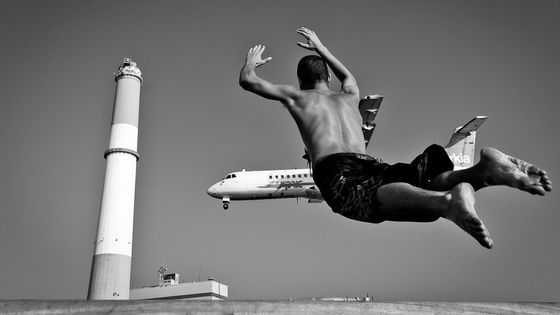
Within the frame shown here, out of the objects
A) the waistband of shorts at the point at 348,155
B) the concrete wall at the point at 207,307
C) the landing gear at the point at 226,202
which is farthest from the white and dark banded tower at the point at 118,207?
the concrete wall at the point at 207,307

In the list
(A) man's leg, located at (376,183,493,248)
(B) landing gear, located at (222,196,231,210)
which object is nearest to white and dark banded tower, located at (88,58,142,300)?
(B) landing gear, located at (222,196,231,210)

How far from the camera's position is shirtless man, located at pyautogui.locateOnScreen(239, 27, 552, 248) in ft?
10.9

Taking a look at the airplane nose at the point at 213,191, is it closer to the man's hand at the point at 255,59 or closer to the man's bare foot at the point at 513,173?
the man's hand at the point at 255,59

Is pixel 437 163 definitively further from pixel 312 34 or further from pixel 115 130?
pixel 115 130

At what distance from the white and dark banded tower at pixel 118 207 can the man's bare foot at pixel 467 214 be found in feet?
175

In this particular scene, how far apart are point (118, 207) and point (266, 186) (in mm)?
17535

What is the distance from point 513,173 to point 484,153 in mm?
224

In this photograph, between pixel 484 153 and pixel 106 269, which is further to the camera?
pixel 106 269

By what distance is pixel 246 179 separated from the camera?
48.2m

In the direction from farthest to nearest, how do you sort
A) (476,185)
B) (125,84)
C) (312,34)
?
(125,84) < (312,34) < (476,185)

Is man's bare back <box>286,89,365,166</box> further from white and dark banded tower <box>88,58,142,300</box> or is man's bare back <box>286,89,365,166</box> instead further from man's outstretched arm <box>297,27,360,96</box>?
white and dark banded tower <box>88,58,142,300</box>

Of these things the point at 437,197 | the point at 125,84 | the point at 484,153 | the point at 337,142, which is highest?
the point at 125,84

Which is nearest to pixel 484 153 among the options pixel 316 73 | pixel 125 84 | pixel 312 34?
pixel 316 73

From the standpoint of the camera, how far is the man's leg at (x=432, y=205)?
3227 millimetres
